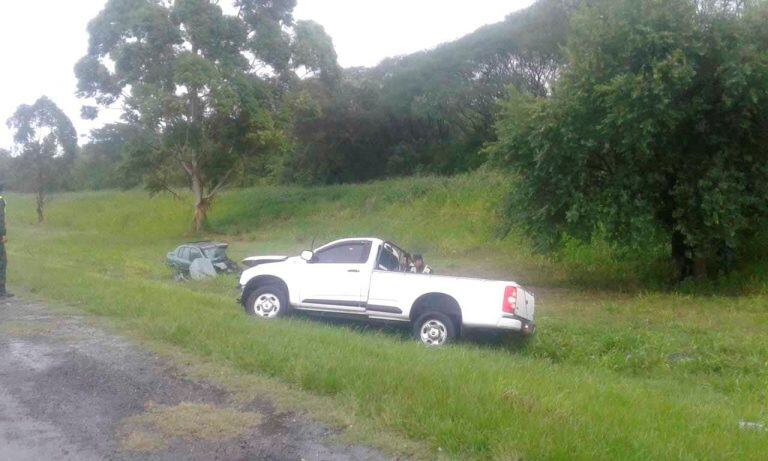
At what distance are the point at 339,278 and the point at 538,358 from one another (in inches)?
130

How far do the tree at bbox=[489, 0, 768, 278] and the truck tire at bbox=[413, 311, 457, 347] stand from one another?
7.64 m

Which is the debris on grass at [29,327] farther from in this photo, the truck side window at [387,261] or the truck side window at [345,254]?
the truck side window at [387,261]

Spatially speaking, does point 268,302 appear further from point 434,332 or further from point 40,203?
point 40,203

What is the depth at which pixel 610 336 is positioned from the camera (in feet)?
39.6

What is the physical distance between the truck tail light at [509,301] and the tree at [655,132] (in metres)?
7.50

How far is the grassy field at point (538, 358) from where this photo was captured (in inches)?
229

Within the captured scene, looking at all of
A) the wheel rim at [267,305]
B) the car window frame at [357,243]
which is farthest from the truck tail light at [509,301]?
the wheel rim at [267,305]

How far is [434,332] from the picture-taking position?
37.9 ft

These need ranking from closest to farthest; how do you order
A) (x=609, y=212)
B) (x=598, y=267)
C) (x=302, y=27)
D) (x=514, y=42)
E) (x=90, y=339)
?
1. (x=90, y=339)
2. (x=609, y=212)
3. (x=598, y=267)
4. (x=302, y=27)
5. (x=514, y=42)

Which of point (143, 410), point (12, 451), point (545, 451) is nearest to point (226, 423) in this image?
point (143, 410)

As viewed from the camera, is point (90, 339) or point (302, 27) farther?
point (302, 27)

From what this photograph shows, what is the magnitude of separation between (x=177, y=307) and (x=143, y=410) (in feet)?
15.8

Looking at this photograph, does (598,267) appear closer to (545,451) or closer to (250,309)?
(250,309)

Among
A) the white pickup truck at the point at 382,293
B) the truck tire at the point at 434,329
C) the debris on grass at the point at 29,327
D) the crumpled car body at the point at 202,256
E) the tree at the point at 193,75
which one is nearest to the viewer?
the debris on grass at the point at 29,327
